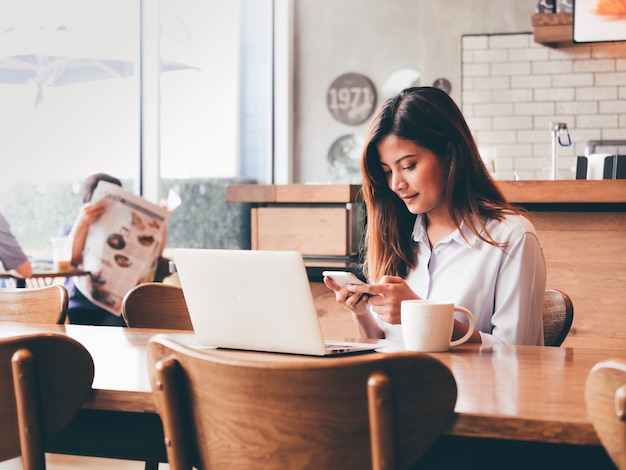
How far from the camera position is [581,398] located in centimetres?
120

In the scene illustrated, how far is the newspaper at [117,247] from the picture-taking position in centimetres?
416

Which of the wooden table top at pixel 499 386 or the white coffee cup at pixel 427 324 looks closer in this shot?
the wooden table top at pixel 499 386

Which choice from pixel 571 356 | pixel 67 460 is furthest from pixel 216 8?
pixel 571 356

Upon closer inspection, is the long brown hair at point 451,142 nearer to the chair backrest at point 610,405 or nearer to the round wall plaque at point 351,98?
the chair backrest at point 610,405

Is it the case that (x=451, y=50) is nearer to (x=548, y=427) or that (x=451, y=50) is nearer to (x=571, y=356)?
(x=571, y=356)

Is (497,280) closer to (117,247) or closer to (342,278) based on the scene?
(342,278)

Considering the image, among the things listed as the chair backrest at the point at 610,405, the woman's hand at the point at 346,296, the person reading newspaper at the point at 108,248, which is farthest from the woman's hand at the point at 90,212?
the chair backrest at the point at 610,405

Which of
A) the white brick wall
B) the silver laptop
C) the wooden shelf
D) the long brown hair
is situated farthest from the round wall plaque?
the silver laptop

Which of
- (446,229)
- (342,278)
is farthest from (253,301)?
(446,229)

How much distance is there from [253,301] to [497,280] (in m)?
0.73

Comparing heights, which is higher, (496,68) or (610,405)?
(496,68)

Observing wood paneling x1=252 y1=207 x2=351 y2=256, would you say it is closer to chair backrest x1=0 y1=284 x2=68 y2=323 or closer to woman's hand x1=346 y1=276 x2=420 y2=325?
chair backrest x1=0 y1=284 x2=68 y2=323

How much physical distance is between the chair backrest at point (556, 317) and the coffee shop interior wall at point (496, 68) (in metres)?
4.11

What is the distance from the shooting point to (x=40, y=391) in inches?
51.1
